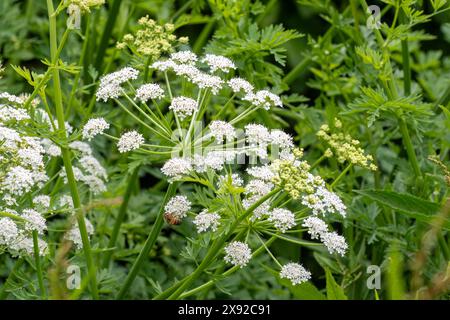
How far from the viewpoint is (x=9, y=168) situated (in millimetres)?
2121

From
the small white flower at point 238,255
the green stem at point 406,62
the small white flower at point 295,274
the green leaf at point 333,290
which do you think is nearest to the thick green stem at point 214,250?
the small white flower at point 238,255

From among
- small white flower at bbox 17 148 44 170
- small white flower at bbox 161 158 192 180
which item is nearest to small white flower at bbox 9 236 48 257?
small white flower at bbox 17 148 44 170

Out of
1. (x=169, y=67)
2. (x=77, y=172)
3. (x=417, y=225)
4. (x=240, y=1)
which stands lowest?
(x=417, y=225)

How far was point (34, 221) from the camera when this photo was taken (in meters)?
2.15

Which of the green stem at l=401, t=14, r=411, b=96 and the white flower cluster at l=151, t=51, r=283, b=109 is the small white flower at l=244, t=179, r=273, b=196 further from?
the green stem at l=401, t=14, r=411, b=96

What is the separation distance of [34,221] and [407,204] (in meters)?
1.04

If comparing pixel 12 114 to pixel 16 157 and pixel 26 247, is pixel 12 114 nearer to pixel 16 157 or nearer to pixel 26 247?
pixel 16 157

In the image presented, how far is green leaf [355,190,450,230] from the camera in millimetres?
2270

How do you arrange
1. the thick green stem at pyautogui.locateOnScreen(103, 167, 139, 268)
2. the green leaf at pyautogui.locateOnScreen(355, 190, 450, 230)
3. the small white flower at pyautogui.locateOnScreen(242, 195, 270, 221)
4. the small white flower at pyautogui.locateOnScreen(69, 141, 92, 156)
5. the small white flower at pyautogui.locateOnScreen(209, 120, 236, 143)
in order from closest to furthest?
the small white flower at pyautogui.locateOnScreen(242, 195, 270, 221), the small white flower at pyautogui.locateOnScreen(209, 120, 236, 143), the green leaf at pyautogui.locateOnScreen(355, 190, 450, 230), the small white flower at pyautogui.locateOnScreen(69, 141, 92, 156), the thick green stem at pyautogui.locateOnScreen(103, 167, 139, 268)

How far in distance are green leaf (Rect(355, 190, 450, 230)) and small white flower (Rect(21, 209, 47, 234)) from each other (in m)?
0.88

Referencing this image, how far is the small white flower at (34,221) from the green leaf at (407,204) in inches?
34.7
